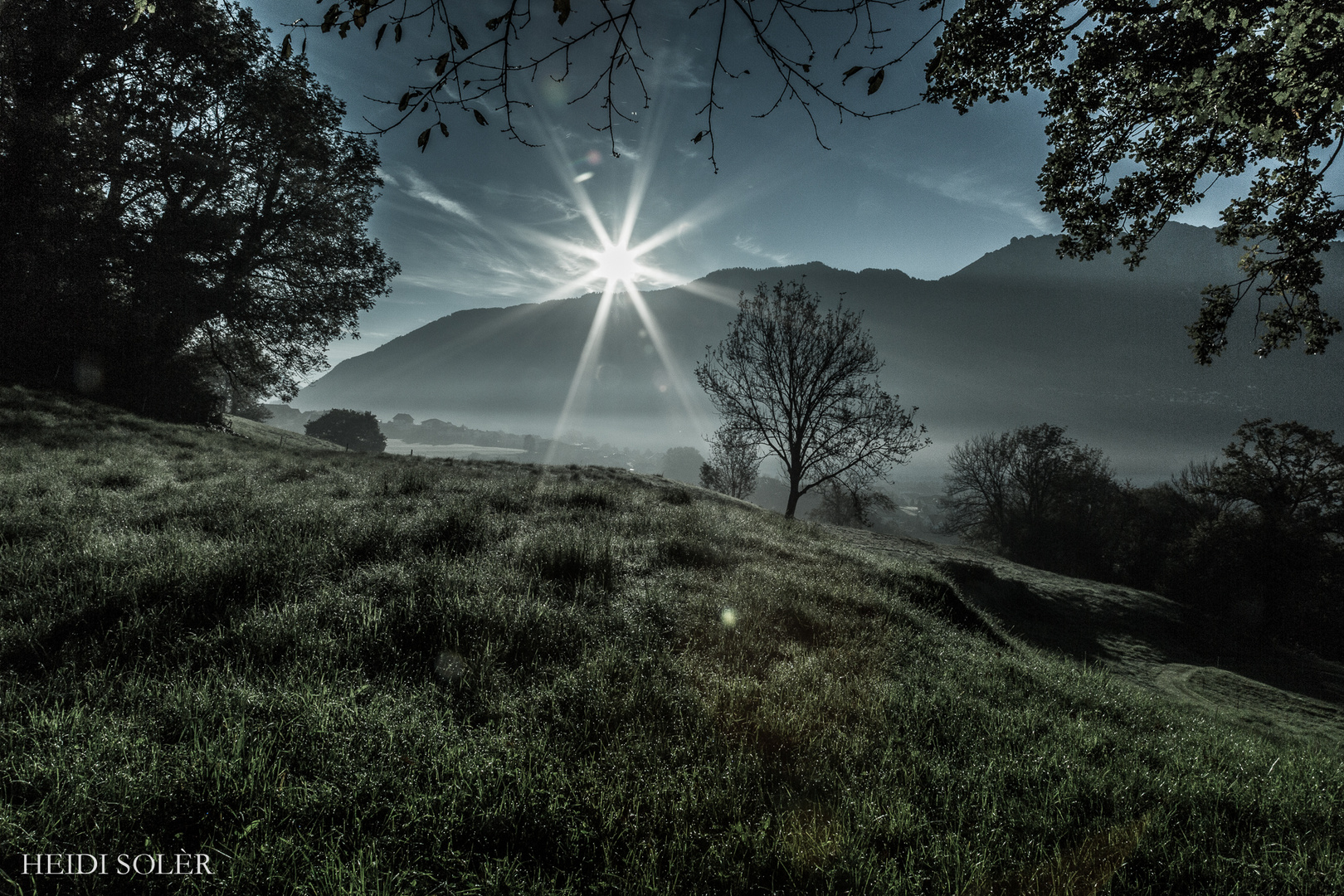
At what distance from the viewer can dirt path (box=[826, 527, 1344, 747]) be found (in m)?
9.27

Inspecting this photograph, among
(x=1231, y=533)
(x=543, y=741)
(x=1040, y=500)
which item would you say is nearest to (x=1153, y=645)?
(x=1231, y=533)

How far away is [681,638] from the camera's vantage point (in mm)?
3928

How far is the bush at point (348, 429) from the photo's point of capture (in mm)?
65688

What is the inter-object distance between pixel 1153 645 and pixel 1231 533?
65.1 feet

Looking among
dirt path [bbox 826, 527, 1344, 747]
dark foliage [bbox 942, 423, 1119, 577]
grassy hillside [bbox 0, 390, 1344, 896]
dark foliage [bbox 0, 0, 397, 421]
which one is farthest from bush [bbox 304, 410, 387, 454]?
dark foliage [bbox 942, 423, 1119, 577]

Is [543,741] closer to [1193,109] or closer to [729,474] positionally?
[1193,109]

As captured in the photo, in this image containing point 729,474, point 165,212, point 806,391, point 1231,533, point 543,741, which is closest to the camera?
point 543,741

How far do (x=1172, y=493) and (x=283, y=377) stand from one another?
192ft

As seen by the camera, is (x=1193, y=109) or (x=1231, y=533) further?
(x=1231, y=533)

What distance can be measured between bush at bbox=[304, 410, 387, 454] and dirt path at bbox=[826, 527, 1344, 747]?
7009 centimetres

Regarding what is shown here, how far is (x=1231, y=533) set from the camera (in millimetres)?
25688

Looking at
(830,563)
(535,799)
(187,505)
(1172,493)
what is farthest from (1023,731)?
(1172,493)

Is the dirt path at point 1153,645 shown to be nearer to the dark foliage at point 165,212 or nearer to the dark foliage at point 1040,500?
the dark foliage at point 1040,500

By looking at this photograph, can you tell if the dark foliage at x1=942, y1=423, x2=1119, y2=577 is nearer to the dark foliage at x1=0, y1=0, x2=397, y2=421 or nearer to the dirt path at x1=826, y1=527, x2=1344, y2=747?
the dirt path at x1=826, y1=527, x2=1344, y2=747
